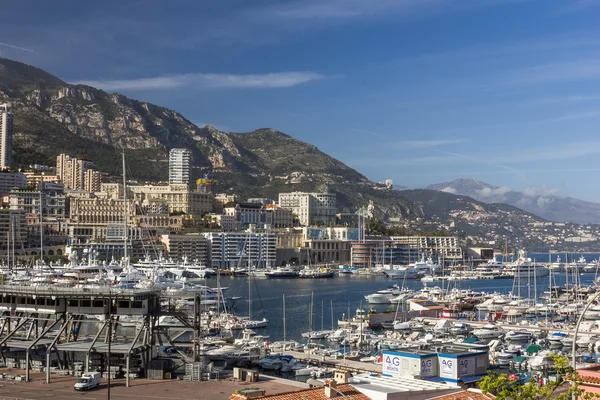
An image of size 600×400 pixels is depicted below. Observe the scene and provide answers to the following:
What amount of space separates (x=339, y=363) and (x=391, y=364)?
1516cm

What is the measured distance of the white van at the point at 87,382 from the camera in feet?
92.4

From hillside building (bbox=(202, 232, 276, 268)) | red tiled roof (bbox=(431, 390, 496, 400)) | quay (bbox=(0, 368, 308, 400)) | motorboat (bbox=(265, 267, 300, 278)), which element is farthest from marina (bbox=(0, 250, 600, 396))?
hillside building (bbox=(202, 232, 276, 268))

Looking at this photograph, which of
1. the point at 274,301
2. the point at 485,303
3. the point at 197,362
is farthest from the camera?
the point at 274,301

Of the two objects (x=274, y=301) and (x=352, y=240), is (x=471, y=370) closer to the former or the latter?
(x=274, y=301)

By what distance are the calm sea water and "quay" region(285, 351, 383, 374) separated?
1171 cm

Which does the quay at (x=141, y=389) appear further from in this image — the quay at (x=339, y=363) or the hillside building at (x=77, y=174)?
the hillside building at (x=77, y=174)

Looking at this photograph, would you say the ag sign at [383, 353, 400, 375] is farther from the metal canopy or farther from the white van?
the metal canopy

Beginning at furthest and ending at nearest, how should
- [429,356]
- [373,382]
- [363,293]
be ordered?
[363,293] < [429,356] < [373,382]

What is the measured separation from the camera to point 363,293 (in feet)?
322

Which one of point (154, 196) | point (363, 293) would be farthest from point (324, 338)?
point (154, 196)

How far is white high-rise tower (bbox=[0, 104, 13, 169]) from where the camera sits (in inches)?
7037

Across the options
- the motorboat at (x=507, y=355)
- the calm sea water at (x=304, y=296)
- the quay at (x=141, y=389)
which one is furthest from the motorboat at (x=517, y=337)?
the quay at (x=141, y=389)

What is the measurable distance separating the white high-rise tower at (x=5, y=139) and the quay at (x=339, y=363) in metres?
150

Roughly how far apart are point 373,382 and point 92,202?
13666cm
